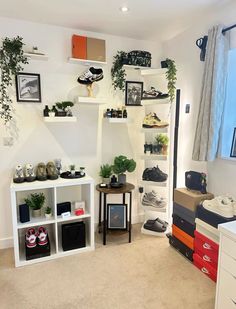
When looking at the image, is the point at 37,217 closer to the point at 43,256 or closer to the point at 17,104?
the point at 43,256

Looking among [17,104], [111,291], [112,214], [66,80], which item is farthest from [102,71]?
[111,291]

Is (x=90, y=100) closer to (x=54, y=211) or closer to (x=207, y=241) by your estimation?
(x=54, y=211)

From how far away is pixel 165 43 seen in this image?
3119mm

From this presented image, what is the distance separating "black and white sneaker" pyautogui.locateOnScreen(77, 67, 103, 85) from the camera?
2609mm

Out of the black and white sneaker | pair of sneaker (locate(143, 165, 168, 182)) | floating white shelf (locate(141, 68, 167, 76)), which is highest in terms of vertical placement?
floating white shelf (locate(141, 68, 167, 76))

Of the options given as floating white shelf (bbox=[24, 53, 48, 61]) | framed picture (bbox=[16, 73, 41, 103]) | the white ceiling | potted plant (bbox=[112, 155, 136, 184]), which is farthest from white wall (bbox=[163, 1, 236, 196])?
framed picture (bbox=[16, 73, 41, 103])

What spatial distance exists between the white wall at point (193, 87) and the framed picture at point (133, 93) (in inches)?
19.2

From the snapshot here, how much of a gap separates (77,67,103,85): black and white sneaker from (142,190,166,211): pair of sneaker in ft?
5.09

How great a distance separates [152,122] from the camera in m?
2.84

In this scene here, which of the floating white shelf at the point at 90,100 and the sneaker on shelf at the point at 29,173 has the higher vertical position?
the floating white shelf at the point at 90,100

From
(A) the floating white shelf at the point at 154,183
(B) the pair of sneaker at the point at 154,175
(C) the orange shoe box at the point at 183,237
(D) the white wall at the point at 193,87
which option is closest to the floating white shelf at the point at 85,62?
(D) the white wall at the point at 193,87

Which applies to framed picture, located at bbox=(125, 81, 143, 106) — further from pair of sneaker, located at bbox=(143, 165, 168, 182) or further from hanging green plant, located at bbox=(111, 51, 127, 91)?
pair of sneaker, located at bbox=(143, 165, 168, 182)

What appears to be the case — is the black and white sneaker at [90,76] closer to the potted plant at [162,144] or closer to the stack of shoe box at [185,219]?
the potted plant at [162,144]

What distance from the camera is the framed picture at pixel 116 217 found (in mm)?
2852
